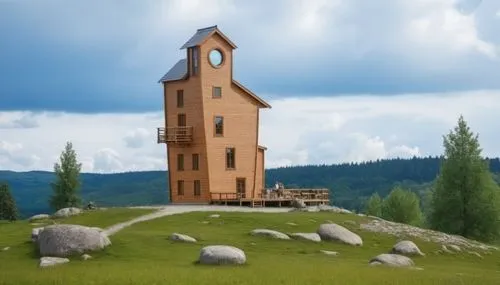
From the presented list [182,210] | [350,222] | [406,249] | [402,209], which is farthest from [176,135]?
[402,209]

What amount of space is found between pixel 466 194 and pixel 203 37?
28.5 meters

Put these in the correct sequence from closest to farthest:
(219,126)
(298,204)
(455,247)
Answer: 1. (455,247)
2. (298,204)
3. (219,126)

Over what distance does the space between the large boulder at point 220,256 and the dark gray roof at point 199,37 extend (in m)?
35.1

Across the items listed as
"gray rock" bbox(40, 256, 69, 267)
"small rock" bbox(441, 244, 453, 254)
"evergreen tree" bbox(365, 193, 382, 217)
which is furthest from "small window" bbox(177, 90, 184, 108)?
"evergreen tree" bbox(365, 193, 382, 217)

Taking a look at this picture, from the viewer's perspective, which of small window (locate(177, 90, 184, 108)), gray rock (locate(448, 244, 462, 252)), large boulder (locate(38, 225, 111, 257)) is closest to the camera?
large boulder (locate(38, 225, 111, 257))

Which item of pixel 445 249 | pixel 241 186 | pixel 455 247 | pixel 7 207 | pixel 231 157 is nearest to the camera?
pixel 445 249

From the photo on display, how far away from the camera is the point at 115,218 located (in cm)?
5734

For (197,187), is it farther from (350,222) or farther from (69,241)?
(69,241)

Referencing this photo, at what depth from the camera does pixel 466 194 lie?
234 feet

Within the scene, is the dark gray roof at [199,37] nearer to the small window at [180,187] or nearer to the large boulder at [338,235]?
the small window at [180,187]

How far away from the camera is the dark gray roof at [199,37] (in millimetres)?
70312

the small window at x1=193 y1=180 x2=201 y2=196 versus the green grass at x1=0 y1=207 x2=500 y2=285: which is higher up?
the small window at x1=193 y1=180 x2=201 y2=196

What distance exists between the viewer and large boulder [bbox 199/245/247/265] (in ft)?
122

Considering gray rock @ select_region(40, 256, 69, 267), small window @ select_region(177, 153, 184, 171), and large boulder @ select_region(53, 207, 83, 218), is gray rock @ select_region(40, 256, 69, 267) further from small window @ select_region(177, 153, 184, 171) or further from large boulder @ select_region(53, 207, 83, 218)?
small window @ select_region(177, 153, 184, 171)
